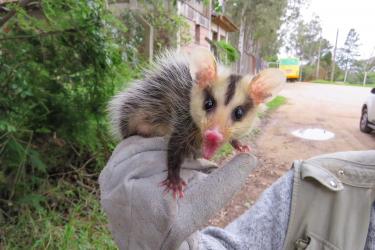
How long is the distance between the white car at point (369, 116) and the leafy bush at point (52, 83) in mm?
6809

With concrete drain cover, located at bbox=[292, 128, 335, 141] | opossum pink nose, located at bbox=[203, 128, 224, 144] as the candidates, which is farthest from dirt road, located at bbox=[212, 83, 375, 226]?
opossum pink nose, located at bbox=[203, 128, 224, 144]

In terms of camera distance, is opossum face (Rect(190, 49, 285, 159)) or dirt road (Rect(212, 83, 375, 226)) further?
dirt road (Rect(212, 83, 375, 226))

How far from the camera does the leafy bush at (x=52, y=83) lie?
256 centimetres

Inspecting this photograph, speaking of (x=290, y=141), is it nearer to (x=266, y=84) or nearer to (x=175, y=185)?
(x=266, y=84)

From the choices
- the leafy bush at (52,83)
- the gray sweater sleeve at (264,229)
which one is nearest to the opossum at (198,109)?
the gray sweater sleeve at (264,229)

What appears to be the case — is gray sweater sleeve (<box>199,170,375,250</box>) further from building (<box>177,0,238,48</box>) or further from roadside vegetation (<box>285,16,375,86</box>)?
roadside vegetation (<box>285,16,375,86</box>)

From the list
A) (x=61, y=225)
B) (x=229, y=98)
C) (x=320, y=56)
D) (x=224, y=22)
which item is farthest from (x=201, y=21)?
(x=320, y=56)

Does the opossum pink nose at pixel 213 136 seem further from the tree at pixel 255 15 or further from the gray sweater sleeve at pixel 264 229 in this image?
the tree at pixel 255 15

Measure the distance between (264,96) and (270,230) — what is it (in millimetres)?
664

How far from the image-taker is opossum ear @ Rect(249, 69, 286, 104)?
4.99ft

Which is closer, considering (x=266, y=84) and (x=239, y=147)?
(x=266, y=84)

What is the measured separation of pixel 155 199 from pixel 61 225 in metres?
2.05

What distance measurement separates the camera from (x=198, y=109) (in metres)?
1.56

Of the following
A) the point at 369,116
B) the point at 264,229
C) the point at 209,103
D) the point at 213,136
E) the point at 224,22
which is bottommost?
the point at 369,116
